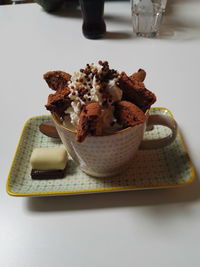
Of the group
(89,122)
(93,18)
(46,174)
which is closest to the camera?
(89,122)

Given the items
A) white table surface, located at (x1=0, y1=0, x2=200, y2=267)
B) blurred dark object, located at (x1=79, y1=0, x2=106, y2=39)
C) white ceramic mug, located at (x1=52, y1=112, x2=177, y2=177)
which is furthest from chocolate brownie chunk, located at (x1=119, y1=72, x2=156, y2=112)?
blurred dark object, located at (x1=79, y1=0, x2=106, y2=39)

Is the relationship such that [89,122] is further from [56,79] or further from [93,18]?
[93,18]

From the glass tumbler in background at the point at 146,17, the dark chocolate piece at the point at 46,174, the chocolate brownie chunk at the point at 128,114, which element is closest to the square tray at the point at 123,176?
the dark chocolate piece at the point at 46,174

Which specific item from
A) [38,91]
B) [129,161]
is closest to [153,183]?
[129,161]

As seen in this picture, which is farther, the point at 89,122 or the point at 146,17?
the point at 146,17

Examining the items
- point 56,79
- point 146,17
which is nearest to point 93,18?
point 146,17

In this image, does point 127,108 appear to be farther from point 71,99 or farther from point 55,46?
point 55,46
